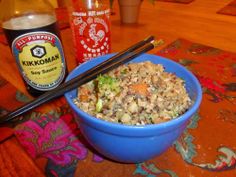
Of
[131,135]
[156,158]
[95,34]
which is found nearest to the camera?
[131,135]

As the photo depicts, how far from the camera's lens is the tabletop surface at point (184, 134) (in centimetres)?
40

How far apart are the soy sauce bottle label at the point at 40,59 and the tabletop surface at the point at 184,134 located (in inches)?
2.6

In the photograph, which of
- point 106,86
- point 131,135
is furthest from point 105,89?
point 131,135

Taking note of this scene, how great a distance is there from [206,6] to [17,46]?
43.9 inches

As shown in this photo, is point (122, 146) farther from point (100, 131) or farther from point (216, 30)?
point (216, 30)

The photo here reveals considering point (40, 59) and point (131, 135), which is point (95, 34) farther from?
point (131, 135)

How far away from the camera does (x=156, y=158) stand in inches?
17.1

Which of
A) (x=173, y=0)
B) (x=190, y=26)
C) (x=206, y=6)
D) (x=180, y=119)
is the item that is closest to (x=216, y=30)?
(x=190, y=26)

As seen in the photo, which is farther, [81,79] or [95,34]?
[95,34]

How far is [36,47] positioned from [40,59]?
30mm

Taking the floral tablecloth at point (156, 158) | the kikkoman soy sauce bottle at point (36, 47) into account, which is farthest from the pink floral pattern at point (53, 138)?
the kikkoman soy sauce bottle at point (36, 47)

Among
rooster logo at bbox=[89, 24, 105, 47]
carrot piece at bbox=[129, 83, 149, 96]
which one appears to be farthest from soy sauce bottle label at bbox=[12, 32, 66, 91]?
carrot piece at bbox=[129, 83, 149, 96]

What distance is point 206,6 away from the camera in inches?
49.6

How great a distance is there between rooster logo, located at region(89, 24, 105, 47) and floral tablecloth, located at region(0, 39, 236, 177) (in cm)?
21
